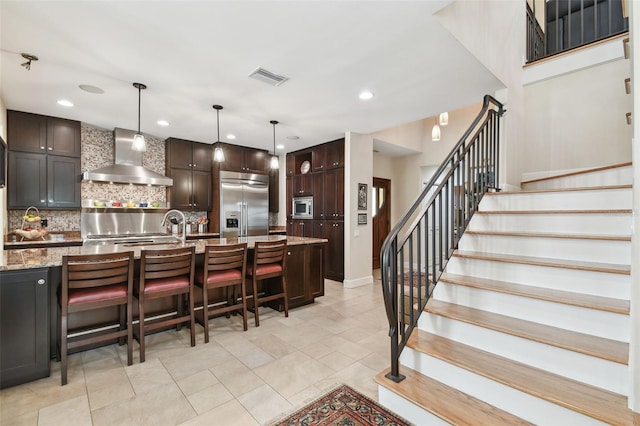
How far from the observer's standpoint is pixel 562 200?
267cm

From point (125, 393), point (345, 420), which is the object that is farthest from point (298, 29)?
point (125, 393)

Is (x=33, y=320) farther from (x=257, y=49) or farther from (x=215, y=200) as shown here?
(x=215, y=200)

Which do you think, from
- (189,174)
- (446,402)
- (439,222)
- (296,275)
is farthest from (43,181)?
(446,402)

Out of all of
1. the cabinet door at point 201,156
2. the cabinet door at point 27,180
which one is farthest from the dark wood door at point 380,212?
the cabinet door at point 27,180

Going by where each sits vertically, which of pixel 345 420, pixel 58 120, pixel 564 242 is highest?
pixel 58 120

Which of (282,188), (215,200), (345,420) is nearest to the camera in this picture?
(345,420)

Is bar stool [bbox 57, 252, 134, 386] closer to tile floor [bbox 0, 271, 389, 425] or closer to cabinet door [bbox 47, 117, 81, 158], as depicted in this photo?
tile floor [bbox 0, 271, 389, 425]

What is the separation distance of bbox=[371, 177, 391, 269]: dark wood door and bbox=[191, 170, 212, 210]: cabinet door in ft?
12.2

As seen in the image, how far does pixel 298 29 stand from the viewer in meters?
2.28

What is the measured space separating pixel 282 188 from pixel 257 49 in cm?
458

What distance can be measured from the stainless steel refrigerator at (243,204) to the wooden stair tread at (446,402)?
4.50 metres

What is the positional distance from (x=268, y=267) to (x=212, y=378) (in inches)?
56.2

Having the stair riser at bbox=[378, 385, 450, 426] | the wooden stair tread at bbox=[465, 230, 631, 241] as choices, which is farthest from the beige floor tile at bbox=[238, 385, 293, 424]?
the wooden stair tread at bbox=[465, 230, 631, 241]

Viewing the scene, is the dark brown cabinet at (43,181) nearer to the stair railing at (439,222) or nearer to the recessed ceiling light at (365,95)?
the recessed ceiling light at (365,95)
